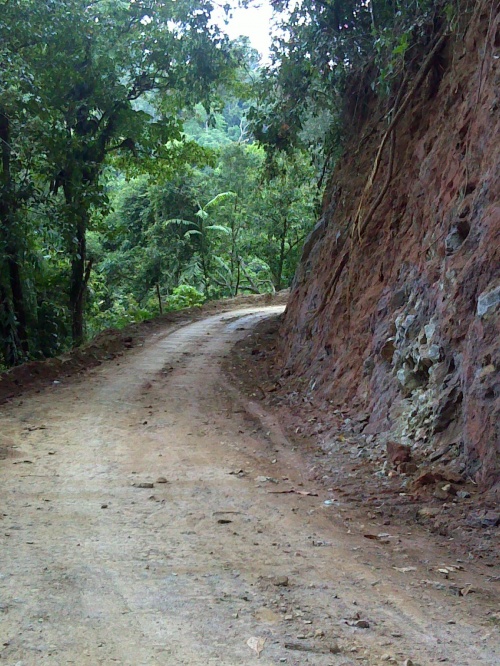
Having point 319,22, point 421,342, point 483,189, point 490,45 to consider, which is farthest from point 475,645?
point 319,22

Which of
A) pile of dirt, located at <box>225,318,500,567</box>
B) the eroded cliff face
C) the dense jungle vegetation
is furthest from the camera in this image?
the dense jungle vegetation

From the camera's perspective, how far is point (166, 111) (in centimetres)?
→ 1984

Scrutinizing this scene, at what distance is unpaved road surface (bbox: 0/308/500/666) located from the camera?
323 cm

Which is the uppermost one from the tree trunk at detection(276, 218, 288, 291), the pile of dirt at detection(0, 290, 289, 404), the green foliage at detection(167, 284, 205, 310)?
the tree trunk at detection(276, 218, 288, 291)

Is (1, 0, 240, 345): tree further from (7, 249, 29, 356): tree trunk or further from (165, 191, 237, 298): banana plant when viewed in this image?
(165, 191, 237, 298): banana plant

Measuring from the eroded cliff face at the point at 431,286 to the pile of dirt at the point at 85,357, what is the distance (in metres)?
4.86

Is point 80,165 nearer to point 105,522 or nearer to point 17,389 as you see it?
point 17,389

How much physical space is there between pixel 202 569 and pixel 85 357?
10913 mm

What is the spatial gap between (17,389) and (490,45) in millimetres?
9110

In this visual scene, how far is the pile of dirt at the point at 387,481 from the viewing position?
16.4ft

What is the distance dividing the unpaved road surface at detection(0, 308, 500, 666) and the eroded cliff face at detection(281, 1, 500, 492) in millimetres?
1344

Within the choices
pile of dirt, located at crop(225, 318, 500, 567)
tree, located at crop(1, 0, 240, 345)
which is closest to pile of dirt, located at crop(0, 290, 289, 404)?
tree, located at crop(1, 0, 240, 345)

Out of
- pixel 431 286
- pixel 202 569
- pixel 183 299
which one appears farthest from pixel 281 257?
pixel 202 569

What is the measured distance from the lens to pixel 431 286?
770 cm
